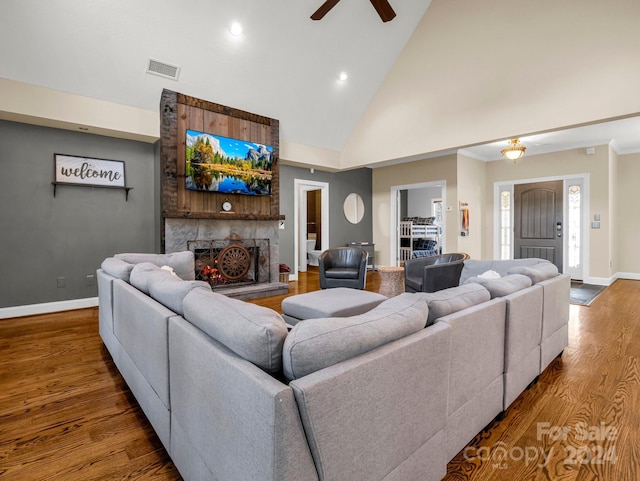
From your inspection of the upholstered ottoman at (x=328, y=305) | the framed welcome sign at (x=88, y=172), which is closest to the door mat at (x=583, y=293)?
the upholstered ottoman at (x=328, y=305)

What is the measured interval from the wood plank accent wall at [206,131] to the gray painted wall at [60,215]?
0.51 meters

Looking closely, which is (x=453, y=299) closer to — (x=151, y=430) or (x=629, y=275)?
(x=151, y=430)

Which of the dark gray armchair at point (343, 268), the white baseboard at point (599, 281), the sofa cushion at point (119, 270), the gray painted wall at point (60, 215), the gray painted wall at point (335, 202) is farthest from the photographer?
the gray painted wall at point (335, 202)

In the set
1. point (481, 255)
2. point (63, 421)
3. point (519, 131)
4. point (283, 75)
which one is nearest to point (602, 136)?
point (519, 131)

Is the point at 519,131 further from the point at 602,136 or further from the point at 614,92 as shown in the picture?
the point at 602,136

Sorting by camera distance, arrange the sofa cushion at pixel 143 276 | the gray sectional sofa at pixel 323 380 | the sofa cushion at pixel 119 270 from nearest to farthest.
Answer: the gray sectional sofa at pixel 323 380, the sofa cushion at pixel 143 276, the sofa cushion at pixel 119 270

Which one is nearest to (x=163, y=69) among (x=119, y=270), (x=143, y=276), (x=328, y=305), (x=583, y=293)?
(x=119, y=270)

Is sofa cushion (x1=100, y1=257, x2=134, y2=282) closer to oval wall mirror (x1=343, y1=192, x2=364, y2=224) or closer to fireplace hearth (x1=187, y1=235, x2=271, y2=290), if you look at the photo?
fireplace hearth (x1=187, y1=235, x2=271, y2=290)

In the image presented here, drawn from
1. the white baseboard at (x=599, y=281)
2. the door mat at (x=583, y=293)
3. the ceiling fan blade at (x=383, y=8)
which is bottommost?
the door mat at (x=583, y=293)

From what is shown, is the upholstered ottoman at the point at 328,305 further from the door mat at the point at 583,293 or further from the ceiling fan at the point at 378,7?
the door mat at the point at 583,293

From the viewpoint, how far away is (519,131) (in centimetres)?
454

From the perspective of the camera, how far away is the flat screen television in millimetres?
4691

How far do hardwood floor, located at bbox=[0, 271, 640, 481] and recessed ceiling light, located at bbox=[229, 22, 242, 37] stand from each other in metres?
3.90

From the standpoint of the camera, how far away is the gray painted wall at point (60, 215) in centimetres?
402
